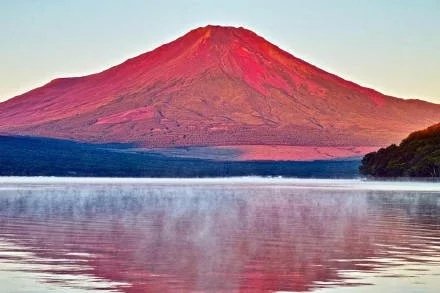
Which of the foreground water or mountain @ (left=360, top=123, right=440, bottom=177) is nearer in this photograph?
the foreground water

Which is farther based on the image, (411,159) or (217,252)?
(411,159)

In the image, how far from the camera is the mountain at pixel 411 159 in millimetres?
91062

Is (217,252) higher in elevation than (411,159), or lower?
lower

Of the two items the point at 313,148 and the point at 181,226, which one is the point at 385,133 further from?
the point at 181,226

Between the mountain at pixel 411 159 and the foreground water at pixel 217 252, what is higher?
the mountain at pixel 411 159

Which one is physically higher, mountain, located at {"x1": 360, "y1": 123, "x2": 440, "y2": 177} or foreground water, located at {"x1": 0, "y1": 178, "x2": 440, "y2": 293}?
mountain, located at {"x1": 360, "y1": 123, "x2": 440, "y2": 177}

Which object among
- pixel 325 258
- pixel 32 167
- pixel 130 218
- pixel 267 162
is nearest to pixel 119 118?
pixel 267 162

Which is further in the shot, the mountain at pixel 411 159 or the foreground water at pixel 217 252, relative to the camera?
the mountain at pixel 411 159

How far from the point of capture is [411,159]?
314 ft

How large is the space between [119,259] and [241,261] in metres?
1.98

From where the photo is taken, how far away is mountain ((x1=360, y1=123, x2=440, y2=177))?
9106cm

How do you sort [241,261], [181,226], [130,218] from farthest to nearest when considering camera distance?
[130,218]
[181,226]
[241,261]

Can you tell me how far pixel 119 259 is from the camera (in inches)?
735

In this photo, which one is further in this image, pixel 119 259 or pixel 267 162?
pixel 267 162
